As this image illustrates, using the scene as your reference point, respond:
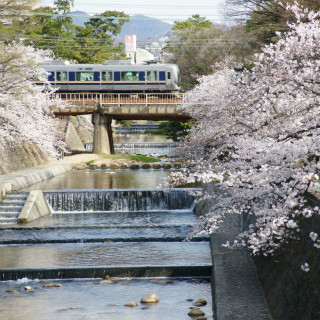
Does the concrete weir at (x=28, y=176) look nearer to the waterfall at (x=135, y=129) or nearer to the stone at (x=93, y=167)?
the stone at (x=93, y=167)

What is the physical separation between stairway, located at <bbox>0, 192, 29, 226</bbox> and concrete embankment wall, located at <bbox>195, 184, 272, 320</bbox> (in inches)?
318

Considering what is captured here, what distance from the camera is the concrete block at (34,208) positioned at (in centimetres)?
1945

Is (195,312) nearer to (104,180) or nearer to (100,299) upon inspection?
(100,299)

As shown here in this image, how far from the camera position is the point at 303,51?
31.1ft

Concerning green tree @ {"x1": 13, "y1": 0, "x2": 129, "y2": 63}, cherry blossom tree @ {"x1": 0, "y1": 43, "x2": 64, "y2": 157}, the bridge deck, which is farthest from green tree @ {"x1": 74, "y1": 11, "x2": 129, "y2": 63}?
cherry blossom tree @ {"x1": 0, "y1": 43, "x2": 64, "y2": 157}

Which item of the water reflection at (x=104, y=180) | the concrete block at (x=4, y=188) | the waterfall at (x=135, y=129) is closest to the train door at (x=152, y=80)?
the water reflection at (x=104, y=180)

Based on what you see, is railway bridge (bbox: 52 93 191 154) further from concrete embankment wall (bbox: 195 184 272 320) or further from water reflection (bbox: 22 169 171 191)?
concrete embankment wall (bbox: 195 184 272 320)

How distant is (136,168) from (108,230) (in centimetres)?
1547

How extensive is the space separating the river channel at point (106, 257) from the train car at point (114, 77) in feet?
80.8

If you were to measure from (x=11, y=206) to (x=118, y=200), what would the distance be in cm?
412

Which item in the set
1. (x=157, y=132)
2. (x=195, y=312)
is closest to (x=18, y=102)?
(x=195, y=312)

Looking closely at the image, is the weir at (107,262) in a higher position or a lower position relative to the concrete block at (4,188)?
lower

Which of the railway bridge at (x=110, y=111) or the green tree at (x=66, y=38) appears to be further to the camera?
the green tree at (x=66, y=38)

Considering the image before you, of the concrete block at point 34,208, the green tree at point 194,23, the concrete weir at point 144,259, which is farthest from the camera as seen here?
the green tree at point 194,23
